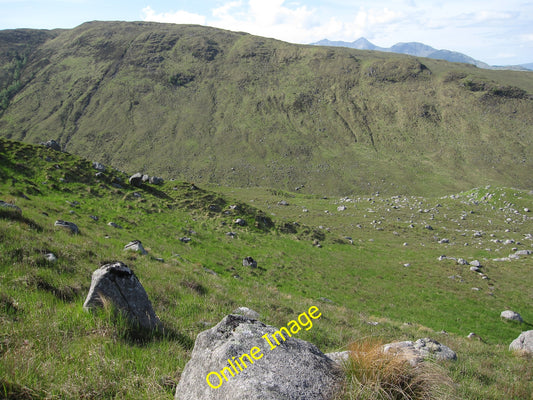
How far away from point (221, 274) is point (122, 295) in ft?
48.2

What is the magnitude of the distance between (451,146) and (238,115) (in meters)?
81.4

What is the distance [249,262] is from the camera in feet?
77.9

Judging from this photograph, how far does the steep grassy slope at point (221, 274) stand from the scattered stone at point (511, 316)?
0.45 m

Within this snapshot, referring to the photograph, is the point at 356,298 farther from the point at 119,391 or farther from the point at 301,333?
the point at 119,391

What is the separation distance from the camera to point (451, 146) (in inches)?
4055

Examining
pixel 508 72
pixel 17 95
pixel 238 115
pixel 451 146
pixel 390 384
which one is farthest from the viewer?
pixel 508 72

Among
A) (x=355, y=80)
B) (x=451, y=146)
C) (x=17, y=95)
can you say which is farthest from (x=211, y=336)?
(x=17, y=95)

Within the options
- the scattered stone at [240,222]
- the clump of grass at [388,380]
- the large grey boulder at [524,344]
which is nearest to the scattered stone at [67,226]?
the clump of grass at [388,380]

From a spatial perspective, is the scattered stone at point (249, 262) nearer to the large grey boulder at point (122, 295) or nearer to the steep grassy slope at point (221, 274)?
the steep grassy slope at point (221, 274)

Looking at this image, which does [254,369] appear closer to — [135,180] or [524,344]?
[524,344]

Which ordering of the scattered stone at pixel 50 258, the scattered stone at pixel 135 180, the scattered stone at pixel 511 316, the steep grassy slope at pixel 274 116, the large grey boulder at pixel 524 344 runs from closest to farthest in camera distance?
the scattered stone at pixel 50 258, the large grey boulder at pixel 524 344, the scattered stone at pixel 511 316, the scattered stone at pixel 135 180, the steep grassy slope at pixel 274 116

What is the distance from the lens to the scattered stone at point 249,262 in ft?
77.2

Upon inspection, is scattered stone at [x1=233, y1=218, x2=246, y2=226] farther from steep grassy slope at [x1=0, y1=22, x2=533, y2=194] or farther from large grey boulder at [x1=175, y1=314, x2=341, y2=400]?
steep grassy slope at [x1=0, y1=22, x2=533, y2=194]

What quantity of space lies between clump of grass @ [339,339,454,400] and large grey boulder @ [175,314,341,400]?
224 millimetres
